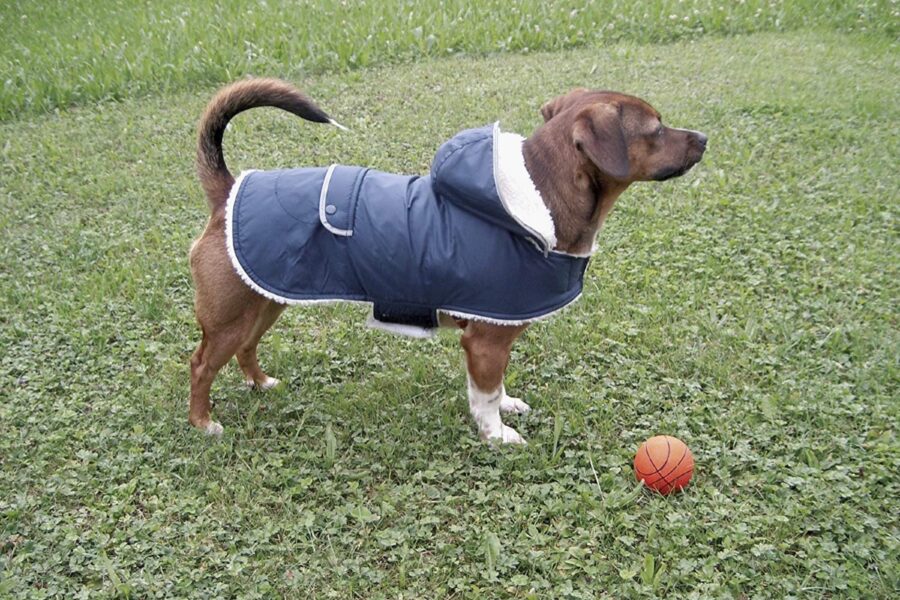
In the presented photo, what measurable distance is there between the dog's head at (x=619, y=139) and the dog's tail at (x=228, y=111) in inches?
39.2

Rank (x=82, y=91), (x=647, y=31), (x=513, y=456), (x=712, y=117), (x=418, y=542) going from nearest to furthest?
(x=418, y=542), (x=513, y=456), (x=712, y=117), (x=82, y=91), (x=647, y=31)

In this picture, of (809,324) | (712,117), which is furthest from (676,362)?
(712,117)

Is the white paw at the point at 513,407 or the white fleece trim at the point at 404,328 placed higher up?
the white fleece trim at the point at 404,328

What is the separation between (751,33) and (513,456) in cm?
773

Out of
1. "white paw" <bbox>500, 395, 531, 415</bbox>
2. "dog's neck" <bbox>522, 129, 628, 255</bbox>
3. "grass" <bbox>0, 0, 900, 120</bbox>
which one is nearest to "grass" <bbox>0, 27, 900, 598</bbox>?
"white paw" <bbox>500, 395, 531, 415</bbox>

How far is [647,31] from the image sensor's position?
9.52 m

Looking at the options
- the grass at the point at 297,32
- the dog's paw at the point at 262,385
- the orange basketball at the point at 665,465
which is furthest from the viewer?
the grass at the point at 297,32

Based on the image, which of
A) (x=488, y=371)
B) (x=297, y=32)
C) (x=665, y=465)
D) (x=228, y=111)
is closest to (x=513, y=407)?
(x=488, y=371)

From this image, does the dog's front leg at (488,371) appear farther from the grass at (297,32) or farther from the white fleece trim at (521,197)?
the grass at (297,32)

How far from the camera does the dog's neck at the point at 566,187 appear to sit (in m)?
3.44

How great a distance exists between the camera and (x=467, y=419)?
4.10 metres

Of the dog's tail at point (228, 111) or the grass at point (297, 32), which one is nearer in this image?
the dog's tail at point (228, 111)

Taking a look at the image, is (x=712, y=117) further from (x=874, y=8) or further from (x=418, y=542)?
(x=418, y=542)

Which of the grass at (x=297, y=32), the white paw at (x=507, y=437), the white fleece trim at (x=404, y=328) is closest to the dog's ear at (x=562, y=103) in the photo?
the white fleece trim at (x=404, y=328)
